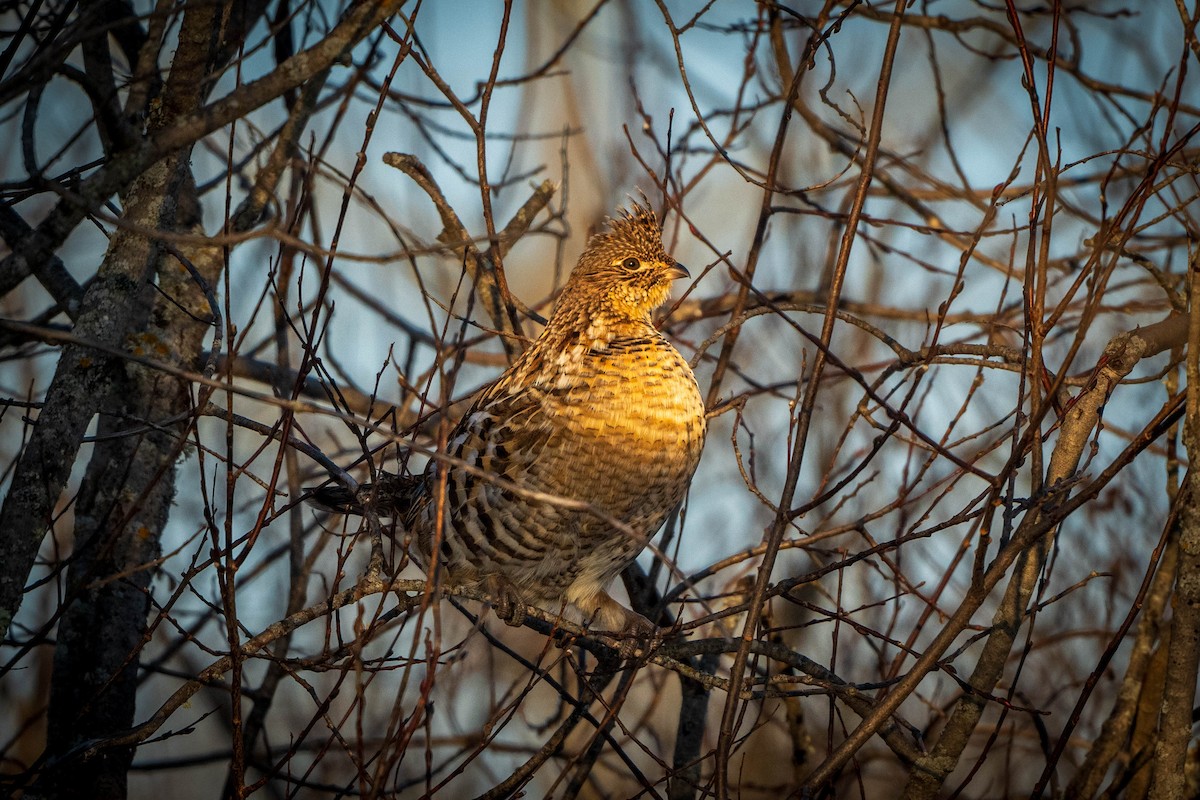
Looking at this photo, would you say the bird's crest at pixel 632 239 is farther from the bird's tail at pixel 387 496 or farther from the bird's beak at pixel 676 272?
the bird's tail at pixel 387 496

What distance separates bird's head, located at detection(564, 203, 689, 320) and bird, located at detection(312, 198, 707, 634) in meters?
0.06

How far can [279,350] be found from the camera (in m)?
4.43

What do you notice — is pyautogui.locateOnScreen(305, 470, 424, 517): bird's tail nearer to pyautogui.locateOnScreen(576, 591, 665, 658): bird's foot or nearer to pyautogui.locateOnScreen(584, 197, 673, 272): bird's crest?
pyautogui.locateOnScreen(576, 591, 665, 658): bird's foot

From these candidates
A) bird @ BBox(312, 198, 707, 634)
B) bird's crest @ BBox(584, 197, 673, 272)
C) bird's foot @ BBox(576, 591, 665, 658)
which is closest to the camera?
bird @ BBox(312, 198, 707, 634)

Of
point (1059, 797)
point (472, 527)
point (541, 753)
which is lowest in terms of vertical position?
point (1059, 797)

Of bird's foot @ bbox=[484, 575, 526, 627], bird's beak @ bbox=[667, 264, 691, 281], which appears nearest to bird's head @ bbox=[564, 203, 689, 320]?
bird's beak @ bbox=[667, 264, 691, 281]

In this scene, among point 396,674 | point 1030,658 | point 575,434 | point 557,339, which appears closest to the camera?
point 575,434

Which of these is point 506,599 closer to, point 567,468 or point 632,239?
point 567,468

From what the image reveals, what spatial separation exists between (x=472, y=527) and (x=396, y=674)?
17.0ft

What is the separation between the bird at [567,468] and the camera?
Result: 3.72 meters

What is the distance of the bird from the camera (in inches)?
146

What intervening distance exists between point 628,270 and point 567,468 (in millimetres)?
1106

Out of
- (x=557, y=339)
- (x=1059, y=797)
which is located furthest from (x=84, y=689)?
(x=1059, y=797)

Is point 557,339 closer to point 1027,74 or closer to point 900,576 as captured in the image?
point 900,576
